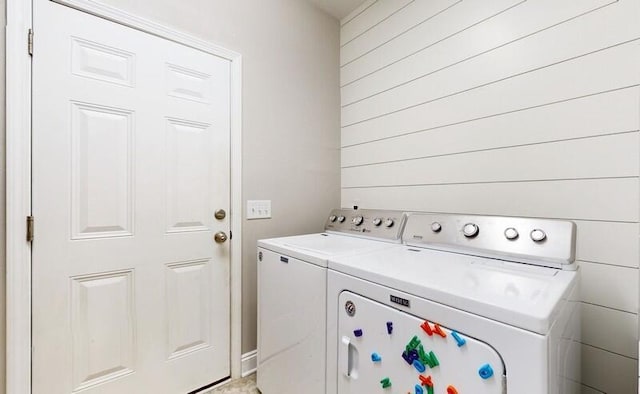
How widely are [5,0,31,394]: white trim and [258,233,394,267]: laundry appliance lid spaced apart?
3.20 ft

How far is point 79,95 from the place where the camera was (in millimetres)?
1266

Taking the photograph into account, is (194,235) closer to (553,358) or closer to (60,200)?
(60,200)

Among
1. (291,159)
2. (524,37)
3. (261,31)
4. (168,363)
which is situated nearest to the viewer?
Answer: (524,37)

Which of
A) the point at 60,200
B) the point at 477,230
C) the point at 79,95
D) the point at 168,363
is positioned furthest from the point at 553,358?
the point at 79,95

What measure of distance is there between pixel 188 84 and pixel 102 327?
1.28m

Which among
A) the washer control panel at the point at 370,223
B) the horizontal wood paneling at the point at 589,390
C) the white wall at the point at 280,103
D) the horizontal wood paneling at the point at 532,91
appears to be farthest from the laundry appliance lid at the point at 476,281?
the white wall at the point at 280,103

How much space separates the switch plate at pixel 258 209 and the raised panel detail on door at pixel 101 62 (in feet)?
2.87

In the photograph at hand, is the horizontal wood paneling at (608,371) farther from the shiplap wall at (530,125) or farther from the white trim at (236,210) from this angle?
the white trim at (236,210)

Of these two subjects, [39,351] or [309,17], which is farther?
[309,17]

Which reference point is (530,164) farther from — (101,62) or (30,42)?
(30,42)

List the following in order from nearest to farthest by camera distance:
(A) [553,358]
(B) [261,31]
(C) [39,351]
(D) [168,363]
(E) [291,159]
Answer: (A) [553,358] → (C) [39,351] → (D) [168,363] → (B) [261,31] → (E) [291,159]

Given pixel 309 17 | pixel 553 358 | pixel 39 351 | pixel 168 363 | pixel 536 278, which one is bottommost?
pixel 168 363

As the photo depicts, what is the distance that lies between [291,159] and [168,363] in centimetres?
138

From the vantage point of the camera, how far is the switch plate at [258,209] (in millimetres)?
1782
